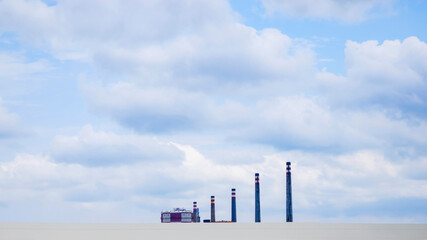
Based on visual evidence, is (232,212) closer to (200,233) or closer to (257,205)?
(257,205)

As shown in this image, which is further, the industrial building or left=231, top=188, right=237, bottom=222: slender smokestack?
left=231, top=188, right=237, bottom=222: slender smokestack

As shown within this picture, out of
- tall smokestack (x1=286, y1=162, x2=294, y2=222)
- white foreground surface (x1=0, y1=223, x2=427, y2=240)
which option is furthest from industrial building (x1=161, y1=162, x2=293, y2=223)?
white foreground surface (x1=0, y1=223, x2=427, y2=240)

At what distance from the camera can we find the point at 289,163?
3004 inches

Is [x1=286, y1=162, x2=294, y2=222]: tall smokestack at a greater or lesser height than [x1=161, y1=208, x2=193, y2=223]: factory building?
greater

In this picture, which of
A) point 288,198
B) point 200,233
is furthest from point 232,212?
point 200,233

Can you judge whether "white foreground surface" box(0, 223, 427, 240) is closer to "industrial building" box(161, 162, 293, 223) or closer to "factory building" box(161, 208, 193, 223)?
"industrial building" box(161, 162, 293, 223)

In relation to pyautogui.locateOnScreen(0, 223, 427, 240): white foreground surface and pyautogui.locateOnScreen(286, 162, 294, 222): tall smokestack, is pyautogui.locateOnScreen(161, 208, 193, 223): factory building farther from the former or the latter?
pyautogui.locateOnScreen(0, 223, 427, 240): white foreground surface

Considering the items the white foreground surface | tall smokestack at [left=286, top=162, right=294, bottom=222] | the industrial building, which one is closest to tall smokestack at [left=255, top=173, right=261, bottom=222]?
the industrial building

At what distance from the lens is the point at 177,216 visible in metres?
105

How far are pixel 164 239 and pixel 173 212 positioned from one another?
287ft

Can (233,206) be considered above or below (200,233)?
above

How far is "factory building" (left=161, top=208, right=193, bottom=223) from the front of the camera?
104 meters

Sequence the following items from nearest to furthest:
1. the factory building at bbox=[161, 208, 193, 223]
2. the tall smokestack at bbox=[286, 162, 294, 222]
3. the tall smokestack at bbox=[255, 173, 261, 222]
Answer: the tall smokestack at bbox=[286, 162, 294, 222]
the tall smokestack at bbox=[255, 173, 261, 222]
the factory building at bbox=[161, 208, 193, 223]

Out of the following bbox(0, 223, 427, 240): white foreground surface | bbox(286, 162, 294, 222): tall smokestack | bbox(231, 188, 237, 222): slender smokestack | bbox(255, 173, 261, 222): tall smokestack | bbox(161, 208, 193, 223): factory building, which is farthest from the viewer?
bbox(161, 208, 193, 223): factory building
